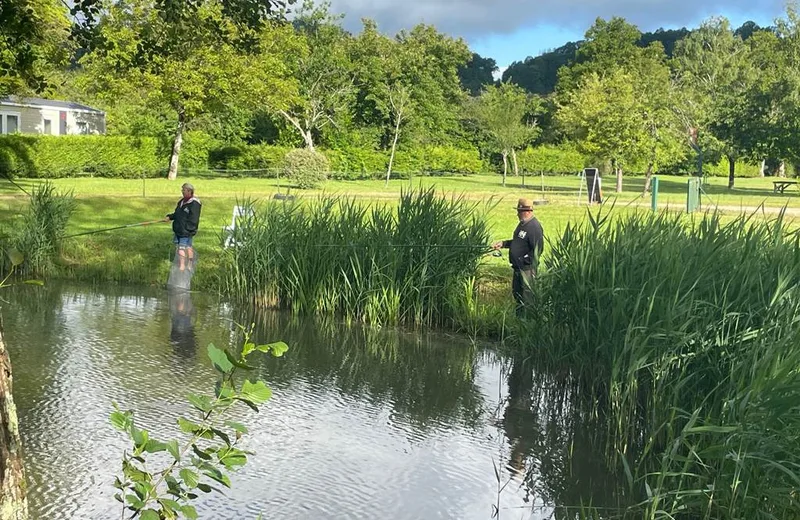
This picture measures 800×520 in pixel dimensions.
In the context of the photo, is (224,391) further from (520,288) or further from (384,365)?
→ (520,288)

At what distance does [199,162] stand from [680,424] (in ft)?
139

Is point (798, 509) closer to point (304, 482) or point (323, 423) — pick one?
point (304, 482)

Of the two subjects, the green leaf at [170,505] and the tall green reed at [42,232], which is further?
the tall green reed at [42,232]

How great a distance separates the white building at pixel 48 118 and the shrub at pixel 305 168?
18.0 m

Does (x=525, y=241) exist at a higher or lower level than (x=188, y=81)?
lower

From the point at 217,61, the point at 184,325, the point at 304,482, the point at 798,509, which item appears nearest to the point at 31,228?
the point at 184,325

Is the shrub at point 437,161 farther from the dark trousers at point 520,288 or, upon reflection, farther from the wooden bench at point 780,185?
the dark trousers at point 520,288

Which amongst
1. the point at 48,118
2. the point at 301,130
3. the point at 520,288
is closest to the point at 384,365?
the point at 520,288

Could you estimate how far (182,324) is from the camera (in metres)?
11.1

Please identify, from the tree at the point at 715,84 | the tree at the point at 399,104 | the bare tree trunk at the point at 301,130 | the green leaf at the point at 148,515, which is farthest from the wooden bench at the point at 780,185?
the green leaf at the point at 148,515

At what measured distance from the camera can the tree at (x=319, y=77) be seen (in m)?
50.0

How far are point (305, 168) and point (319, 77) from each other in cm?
1725

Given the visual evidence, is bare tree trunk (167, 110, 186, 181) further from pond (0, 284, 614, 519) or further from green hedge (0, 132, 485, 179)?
pond (0, 284, 614, 519)

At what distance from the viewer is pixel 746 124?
44.4m
